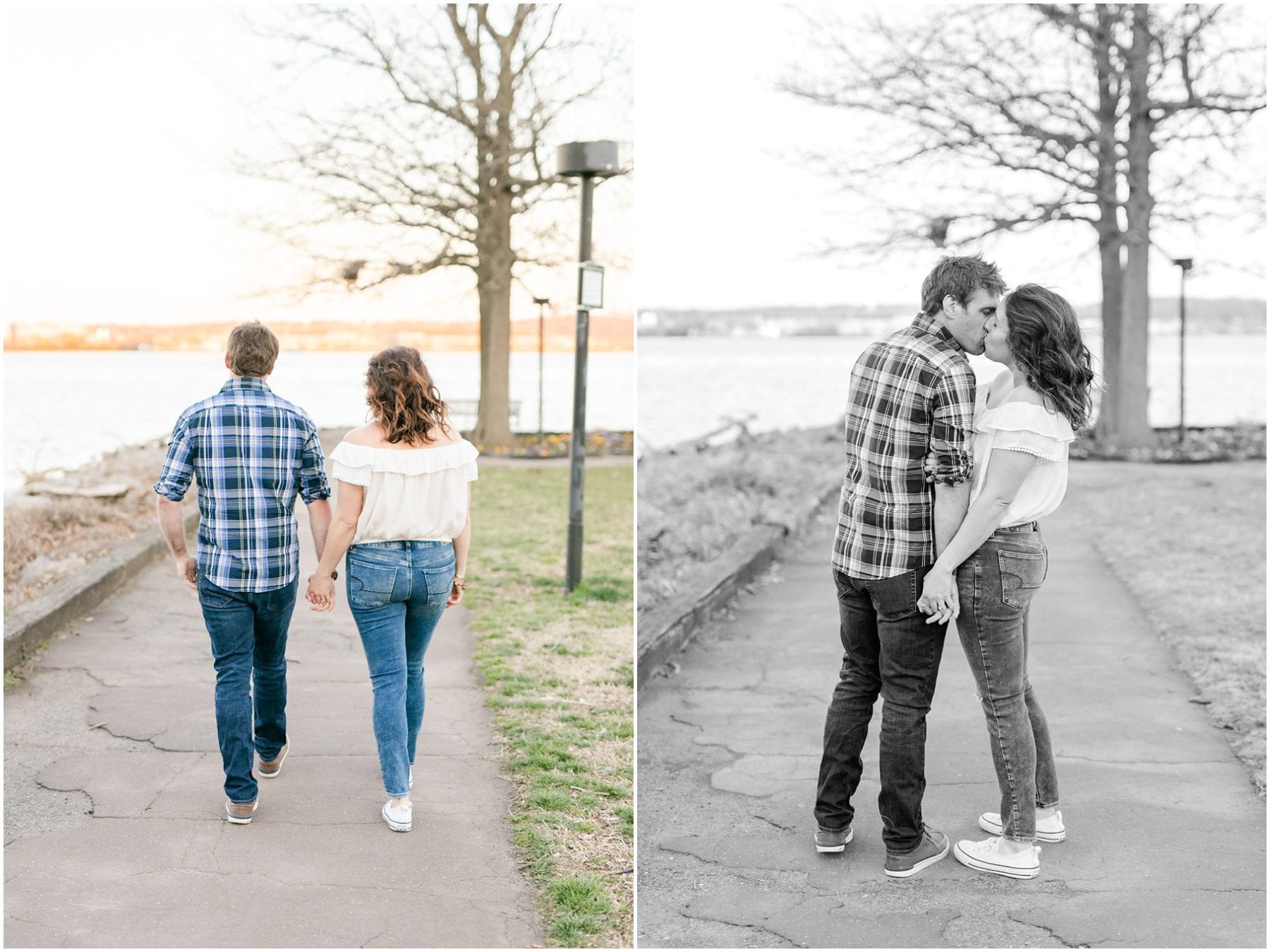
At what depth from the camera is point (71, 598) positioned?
7031mm

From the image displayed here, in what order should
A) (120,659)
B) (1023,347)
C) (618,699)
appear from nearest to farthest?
(1023,347) → (618,699) → (120,659)

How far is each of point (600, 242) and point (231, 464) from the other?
45.6 feet

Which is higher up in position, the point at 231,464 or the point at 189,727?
the point at 231,464

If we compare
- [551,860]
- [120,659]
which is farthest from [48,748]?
[551,860]

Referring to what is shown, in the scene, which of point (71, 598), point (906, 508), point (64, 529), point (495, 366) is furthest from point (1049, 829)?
point (495, 366)

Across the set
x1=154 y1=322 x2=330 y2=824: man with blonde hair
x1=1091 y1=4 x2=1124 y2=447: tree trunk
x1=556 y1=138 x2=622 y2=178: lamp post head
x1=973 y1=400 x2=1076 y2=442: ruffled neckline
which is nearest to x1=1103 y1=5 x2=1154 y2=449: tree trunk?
x1=1091 y1=4 x2=1124 y2=447: tree trunk

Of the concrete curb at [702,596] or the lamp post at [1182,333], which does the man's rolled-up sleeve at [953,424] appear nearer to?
the concrete curb at [702,596]

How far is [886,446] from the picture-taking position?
3.62 metres

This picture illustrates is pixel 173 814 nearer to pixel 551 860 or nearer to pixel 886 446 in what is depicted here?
pixel 551 860

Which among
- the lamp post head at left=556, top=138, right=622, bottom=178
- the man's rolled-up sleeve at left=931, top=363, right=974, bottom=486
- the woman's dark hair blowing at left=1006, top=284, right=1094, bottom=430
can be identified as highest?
the lamp post head at left=556, top=138, right=622, bottom=178

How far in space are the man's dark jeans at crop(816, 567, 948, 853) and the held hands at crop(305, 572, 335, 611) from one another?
1622mm

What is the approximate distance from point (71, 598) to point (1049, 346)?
18.6 feet

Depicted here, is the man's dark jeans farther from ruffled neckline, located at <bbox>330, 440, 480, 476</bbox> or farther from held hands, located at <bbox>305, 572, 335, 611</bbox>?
held hands, located at <bbox>305, 572, 335, 611</bbox>

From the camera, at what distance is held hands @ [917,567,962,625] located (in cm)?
354
